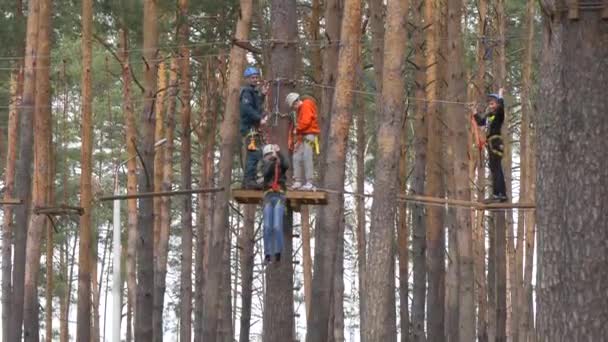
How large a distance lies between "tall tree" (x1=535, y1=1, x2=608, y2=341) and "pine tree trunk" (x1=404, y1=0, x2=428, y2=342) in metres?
14.5

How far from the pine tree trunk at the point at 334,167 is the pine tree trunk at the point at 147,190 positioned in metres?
2.59

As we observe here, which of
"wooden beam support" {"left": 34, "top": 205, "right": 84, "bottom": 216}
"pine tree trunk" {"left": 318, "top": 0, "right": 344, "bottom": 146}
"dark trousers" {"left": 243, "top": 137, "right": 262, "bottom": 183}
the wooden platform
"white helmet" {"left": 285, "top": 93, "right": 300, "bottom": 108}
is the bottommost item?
the wooden platform

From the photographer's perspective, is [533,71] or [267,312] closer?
[267,312]

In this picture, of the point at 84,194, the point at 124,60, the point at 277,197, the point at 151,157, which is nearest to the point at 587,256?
the point at 277,197

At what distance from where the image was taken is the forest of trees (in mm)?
6660

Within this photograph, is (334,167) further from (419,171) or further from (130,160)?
(130,160)

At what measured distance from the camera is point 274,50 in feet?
39.9

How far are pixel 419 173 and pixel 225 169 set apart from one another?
203 inches

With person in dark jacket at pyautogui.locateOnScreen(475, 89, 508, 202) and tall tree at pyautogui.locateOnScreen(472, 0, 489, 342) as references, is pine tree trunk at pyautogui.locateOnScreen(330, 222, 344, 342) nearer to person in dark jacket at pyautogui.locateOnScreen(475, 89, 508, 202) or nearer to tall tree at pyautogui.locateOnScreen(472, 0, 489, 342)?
tall tree at pyautogui.locateOnScreen(472, 0, 489, 342)

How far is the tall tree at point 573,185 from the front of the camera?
6.52m

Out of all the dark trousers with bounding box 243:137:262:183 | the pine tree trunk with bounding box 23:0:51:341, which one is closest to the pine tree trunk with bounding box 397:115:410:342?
the pine tree trunk with bounding box 23:0:51:341

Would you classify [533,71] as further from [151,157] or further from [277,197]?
[277,197]

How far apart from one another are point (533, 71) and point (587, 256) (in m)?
23.0

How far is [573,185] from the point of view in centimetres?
661
